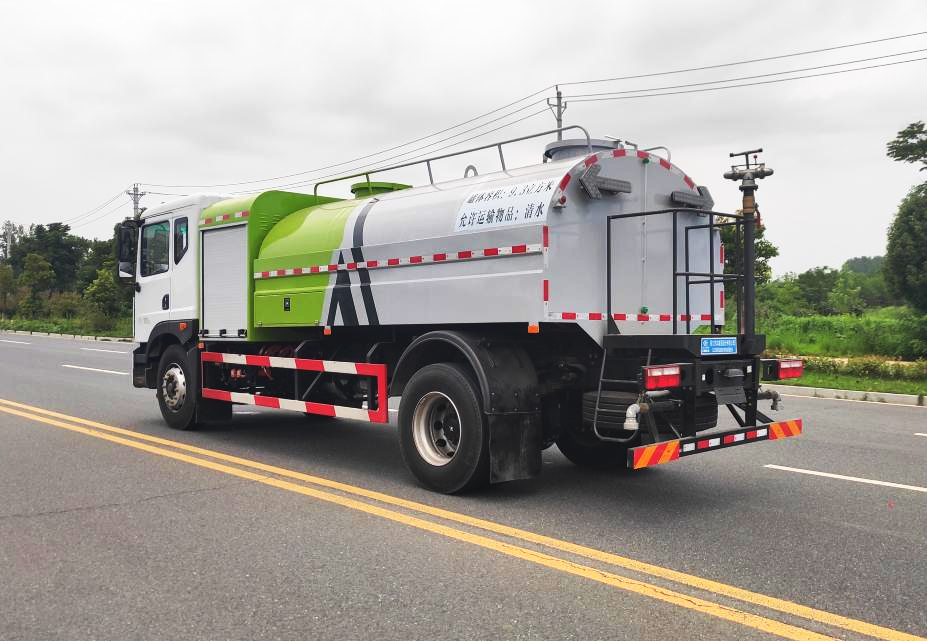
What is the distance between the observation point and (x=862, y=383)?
14539 millimetres

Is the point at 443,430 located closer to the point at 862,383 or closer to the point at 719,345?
the point at 719,345

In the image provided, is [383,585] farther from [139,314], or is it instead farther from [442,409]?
[139,314]

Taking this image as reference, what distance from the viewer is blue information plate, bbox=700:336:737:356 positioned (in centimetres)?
574

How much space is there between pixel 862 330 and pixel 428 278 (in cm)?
1795

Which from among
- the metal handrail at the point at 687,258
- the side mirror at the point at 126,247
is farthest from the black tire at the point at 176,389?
the metal handrail at the point at 687,258

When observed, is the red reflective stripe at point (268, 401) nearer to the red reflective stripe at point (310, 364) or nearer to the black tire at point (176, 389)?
the red reflective stripe at point (310, 364)

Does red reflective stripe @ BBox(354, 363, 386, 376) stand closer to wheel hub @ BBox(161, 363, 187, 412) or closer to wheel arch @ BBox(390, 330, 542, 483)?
wheel arch @ BBox(390, 330, 542, 483)

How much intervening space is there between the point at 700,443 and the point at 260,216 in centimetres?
534

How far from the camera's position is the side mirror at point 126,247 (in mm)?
10250

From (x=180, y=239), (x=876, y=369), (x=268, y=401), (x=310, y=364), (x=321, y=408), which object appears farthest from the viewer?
(x=876, y=369)

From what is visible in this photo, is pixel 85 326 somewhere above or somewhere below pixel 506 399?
above

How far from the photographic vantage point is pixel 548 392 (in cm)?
625

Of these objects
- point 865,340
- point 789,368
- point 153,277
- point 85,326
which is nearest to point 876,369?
point 865,340

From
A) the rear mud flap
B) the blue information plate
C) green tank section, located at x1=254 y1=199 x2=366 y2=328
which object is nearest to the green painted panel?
green tank section, located at x1=254 y1=199 x2=366 y2=328
